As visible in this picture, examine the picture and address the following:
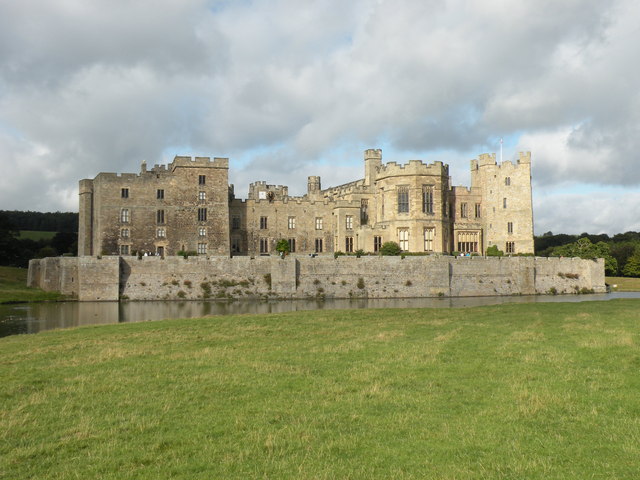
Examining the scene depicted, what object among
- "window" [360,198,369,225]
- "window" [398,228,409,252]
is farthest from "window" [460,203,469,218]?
"window" [360,198,369,225]

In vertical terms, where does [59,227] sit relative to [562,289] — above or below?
above

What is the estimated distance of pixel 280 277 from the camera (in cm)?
5038

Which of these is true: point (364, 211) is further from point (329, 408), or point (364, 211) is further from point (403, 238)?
point (329, 408)

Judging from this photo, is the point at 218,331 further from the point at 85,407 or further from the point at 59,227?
the point at 59,227

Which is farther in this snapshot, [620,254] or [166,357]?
[620,254]

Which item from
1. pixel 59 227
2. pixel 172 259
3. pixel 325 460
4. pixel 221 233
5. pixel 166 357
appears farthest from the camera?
pixel 59 227

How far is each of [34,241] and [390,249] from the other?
61686mm

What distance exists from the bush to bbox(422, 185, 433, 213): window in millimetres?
6098

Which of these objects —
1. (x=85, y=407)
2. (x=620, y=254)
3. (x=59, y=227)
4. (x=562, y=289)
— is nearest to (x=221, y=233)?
(x=562, y=289)

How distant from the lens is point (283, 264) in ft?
166

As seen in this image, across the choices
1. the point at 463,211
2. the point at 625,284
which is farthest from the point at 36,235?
the point at 625,284

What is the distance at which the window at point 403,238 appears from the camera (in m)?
60.4

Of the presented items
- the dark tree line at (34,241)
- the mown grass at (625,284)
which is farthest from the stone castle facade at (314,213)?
the dark tree line at (34,241)

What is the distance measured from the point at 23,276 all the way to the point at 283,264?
1177 inches
